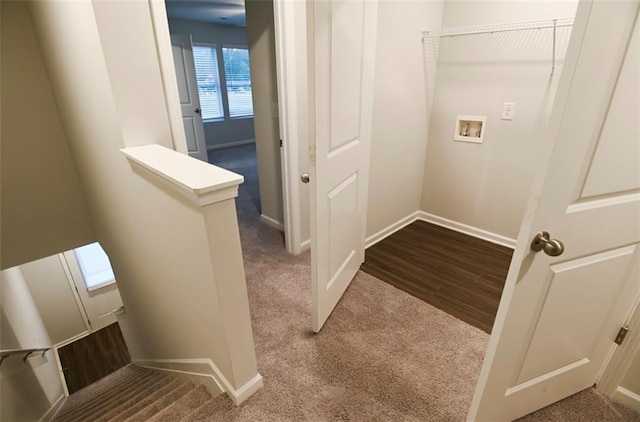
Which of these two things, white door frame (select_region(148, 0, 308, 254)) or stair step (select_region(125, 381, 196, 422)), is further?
white door frame (select_region(148, 0, 308, 254))

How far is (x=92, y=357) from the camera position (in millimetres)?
3852

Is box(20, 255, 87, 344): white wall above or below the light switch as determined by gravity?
below

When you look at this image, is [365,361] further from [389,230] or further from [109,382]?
[109,382]

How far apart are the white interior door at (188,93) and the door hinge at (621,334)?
18.5 ft

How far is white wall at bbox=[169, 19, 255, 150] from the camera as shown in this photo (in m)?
5.88

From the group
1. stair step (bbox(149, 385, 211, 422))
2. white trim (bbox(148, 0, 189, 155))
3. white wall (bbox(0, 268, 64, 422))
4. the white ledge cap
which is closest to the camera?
the white ledge cap

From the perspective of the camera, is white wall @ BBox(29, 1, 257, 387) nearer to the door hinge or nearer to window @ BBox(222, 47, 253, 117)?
the door hinge

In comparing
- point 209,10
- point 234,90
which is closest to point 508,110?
point 209,10

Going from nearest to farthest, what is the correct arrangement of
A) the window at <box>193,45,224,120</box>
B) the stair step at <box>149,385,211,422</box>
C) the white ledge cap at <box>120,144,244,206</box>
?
the white ledge cap at <box>120,144,244,206</box> → the stair step at <box>149,385,211,422</box> → the window at <box>193,45,224,120</box>

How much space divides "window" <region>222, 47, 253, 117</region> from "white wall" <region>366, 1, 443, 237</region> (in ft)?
16.1

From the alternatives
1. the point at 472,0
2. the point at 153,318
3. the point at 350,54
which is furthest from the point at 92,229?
the point at 472,0

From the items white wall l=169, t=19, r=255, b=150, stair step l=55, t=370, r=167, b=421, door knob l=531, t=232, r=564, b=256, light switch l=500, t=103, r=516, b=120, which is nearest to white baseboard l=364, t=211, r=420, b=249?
light switch l=500, t=103, r=516, b=120

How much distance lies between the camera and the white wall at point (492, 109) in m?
2.23

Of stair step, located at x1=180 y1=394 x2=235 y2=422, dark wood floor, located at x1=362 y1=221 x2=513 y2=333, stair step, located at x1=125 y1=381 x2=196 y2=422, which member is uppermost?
dark wood floor, located at x1=362 y1=221 x2=513 y2=333
